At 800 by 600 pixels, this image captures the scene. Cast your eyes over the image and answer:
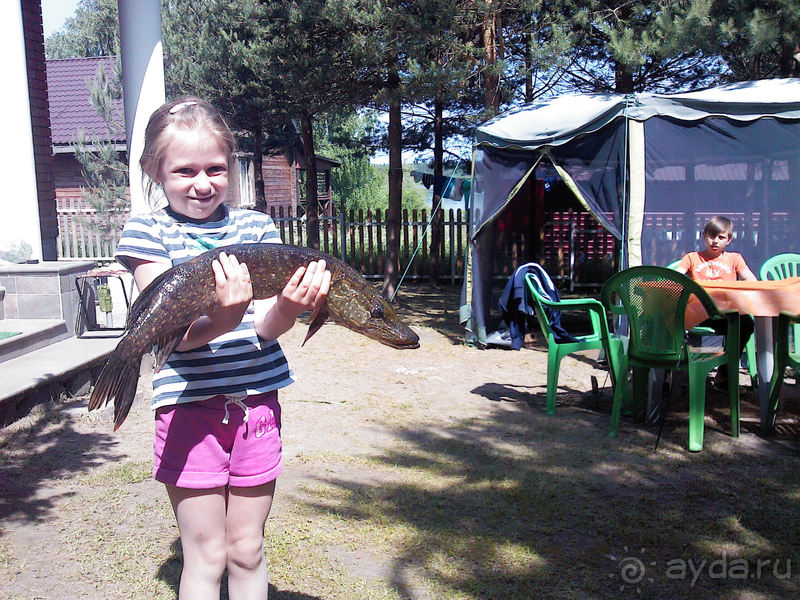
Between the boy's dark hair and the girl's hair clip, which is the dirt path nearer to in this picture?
the boy's dark hair

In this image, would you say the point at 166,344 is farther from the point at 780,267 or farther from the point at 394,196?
the point at 394,196

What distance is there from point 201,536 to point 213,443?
10.7 inches

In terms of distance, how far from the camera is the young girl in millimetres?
1911

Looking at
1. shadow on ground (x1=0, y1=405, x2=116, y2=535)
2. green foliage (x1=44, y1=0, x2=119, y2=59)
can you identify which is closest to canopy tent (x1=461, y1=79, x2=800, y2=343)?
shadow on ground (x1=0, y1=405, x2=116, y2=535)

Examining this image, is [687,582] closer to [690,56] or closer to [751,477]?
[751,477]

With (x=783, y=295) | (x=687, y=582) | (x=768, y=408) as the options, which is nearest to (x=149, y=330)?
(x=687, y=582)

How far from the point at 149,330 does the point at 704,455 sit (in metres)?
4.24

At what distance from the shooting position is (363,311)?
6.35ft

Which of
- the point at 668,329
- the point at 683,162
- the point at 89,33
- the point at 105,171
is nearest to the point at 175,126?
the point at 668,329

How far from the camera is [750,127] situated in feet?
23.5

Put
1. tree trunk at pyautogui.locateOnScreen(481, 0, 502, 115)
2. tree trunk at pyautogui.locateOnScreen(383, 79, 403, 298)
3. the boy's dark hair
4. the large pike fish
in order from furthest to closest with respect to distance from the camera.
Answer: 1. tree trunk at pyautogui.locateOnScreen(383, 79, 403, 298)
2. tree trunk at pyautogui.locateOnScreen(481, 0, 502, 115)
3. the boy's dark hair
4. the large pike fish

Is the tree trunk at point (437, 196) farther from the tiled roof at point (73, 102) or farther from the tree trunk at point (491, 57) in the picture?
the tiled roof at point (73, 102)

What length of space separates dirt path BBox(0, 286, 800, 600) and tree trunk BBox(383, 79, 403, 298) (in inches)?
198

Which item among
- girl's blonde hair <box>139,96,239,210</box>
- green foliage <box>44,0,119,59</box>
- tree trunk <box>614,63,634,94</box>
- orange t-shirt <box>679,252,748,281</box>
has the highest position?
green foliage <box>44,0,119,59</box>
